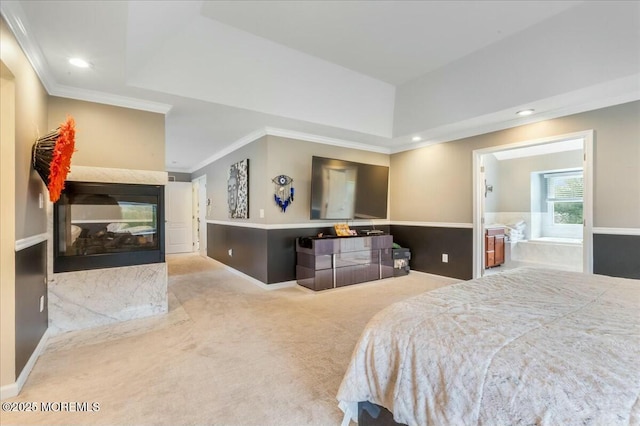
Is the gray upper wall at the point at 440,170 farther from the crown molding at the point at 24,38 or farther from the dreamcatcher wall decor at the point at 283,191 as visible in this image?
the crown molding at the point at 24,38

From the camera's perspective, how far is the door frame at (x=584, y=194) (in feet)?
10.7

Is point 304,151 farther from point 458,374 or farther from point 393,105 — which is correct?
point 458,374

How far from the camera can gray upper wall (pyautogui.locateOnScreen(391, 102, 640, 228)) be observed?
3031 mm

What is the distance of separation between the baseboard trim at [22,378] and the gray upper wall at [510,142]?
4965mm

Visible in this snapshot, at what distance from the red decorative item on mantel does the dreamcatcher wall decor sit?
2377 mm

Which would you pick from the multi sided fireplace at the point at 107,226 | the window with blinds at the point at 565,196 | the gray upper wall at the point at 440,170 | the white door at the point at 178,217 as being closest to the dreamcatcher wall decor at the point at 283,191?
the gray upper wall at the point at 440,170

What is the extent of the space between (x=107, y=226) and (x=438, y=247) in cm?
458

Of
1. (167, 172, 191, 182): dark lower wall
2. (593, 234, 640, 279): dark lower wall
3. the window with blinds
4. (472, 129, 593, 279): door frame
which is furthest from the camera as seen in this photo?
(167, 172, 191, 182): dark lower wall

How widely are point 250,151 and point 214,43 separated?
6.18 feet

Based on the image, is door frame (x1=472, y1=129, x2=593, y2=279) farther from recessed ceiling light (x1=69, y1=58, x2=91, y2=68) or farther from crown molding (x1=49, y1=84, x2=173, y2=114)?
recessed ceiling light (x1=69, y1=58, x2=91, y2=68)

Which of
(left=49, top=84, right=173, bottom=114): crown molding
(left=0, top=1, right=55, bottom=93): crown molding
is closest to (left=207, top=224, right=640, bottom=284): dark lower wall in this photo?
(left=49, top=84, right=173, bottom=114): crown molding

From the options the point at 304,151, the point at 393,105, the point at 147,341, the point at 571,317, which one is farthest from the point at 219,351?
the point at 393,105

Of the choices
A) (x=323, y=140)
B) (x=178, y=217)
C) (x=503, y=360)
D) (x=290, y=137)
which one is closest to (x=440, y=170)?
(x=323, y=140)

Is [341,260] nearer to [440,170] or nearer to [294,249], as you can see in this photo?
[294,249]
